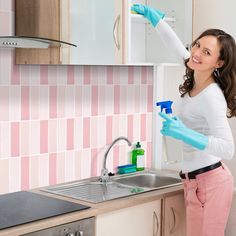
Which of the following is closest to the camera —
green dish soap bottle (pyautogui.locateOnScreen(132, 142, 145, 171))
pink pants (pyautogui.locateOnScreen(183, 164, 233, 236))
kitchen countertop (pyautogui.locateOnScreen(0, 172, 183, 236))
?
kitchen countertop (pyautogui.locateOnScreen(0, 172, 183, 236))

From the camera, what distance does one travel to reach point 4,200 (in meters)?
2.54

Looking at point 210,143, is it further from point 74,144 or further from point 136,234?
point 74,144

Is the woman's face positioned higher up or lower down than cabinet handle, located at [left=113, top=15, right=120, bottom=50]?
lower down

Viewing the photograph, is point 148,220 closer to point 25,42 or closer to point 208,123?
point 208,123

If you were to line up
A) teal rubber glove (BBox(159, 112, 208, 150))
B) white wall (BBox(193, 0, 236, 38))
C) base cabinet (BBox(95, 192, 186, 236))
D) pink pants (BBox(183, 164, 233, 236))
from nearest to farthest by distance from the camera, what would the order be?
1. teal rubber glove (BBox(159, 112, 208, 150))
2. base cabinet (BBox(95, 192, 186, 236))
3. pink pants (BBox(183, 164, 233, 236))
4. white wall (BBox(193, 0, 236, 38))

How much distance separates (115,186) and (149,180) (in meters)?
0.35

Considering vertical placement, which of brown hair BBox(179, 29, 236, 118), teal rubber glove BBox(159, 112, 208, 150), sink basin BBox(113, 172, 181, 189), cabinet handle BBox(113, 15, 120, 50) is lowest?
sink basin BBox(113, 172, 181, 189)

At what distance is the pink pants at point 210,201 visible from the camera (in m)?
2.65

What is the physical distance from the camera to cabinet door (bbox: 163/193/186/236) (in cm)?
285

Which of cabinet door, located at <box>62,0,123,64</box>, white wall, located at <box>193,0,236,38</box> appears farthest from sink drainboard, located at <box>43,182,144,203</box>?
white wall, located at <box>193,0,236,38</box>

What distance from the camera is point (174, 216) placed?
9.54ft

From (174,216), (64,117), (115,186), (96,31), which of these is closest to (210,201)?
(174,216)

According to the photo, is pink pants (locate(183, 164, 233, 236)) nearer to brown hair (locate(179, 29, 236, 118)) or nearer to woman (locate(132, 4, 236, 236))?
woman (locate(132, 4, 236, 236))

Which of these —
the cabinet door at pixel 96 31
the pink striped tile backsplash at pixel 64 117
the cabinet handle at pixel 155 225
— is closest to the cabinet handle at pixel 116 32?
the cabinet door at pixel 96 31
